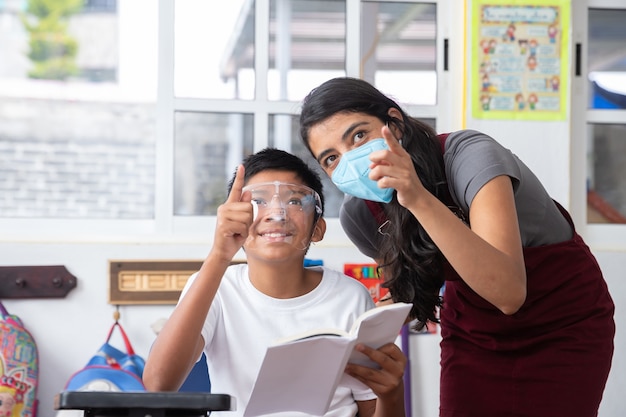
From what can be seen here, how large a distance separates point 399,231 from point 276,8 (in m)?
1.71

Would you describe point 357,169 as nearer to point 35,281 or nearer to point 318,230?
point 318,230

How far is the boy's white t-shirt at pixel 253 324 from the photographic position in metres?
1.52

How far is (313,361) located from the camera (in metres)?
1.19

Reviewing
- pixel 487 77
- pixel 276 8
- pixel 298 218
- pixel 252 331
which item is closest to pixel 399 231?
pixel 298 218

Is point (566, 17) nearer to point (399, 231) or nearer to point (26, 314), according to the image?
point (399, 231)

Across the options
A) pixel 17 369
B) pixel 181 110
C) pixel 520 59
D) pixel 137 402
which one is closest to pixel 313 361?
pixel 137 402

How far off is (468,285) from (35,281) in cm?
173

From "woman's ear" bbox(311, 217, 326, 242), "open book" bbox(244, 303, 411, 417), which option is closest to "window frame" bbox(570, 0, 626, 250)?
"woman's ear" bbox(311, 217, 326, 242)

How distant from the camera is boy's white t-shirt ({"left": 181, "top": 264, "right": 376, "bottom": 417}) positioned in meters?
1.52

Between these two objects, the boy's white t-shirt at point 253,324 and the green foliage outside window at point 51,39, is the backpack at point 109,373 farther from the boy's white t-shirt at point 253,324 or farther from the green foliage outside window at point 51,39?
the green foliage outside window at point 51,39

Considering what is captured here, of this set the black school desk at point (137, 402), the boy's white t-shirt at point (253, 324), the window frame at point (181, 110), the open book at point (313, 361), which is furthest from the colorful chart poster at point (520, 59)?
the black school desk at point (137, 402)

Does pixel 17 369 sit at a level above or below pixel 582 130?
below

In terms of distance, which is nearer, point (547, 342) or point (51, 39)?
point (547, 342)

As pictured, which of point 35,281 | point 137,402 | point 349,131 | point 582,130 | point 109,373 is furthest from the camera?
point 582,130
